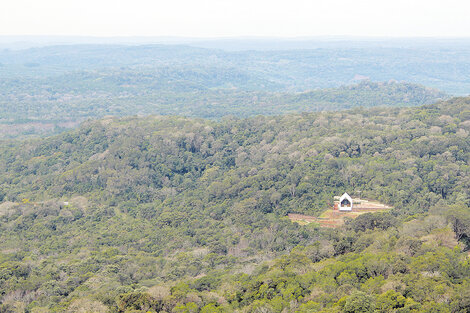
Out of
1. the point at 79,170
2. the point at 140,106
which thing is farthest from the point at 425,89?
the point at 79,170

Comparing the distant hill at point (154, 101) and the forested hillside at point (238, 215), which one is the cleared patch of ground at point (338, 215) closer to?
the forested hillside at point (238, 215)

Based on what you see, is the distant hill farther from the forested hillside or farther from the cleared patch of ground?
the cleared patch of ground

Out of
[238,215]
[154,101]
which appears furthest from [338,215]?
[154,101]

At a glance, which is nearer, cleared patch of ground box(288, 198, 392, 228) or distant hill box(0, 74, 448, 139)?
cleared patch of ground box(288, 198, 392, 228)

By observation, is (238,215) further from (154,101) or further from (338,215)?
(154,101)

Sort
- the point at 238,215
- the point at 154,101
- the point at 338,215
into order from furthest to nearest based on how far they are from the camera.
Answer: the point at 154,101 < the point at 238,215 < the point at 338,215

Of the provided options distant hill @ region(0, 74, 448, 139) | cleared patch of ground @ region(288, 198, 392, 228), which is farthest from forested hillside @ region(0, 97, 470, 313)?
distant hill @ region(0, 74, 448, 139)

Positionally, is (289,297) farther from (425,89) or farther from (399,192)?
(425,89)

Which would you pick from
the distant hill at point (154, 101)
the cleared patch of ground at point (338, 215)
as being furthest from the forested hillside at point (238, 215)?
the distant hill at point (154, 101)
